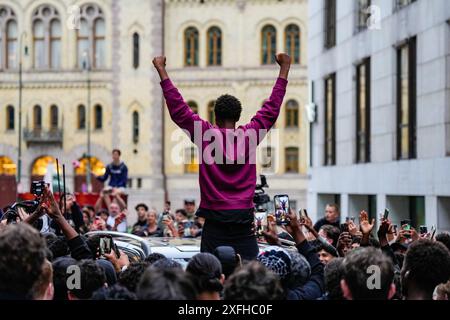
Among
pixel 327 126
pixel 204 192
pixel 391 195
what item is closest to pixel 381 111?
pixel 391 195

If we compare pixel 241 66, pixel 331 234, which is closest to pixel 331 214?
pixel 331 234

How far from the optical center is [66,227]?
7.29 meters

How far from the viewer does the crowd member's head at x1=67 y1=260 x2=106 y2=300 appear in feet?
21.3

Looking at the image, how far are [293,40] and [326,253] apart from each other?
53.4 meters

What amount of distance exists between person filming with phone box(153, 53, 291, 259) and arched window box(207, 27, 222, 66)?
54882mm

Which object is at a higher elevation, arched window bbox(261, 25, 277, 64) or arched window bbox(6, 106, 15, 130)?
arched window bbox(261, 25, 277, 64)

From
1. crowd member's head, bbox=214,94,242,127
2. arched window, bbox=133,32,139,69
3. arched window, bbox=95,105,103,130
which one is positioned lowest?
crowd member's head, bbox=214,94,242,127

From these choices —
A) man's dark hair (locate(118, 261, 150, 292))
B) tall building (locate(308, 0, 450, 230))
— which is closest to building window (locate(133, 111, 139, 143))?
tall building (locate(308, 0, 450, 230))

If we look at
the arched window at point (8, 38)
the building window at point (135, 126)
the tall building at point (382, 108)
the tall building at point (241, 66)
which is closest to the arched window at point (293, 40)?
the tall building at point (241, 66)

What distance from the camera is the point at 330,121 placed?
31.4 metres

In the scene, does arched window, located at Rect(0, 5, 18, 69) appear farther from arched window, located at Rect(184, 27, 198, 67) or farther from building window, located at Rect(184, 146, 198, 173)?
building window, located at Rect(184, 146, 198, 173)

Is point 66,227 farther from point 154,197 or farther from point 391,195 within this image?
point 154,197

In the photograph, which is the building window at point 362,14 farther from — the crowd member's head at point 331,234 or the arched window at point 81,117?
the arched window at point 81,117

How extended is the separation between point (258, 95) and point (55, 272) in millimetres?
54999
